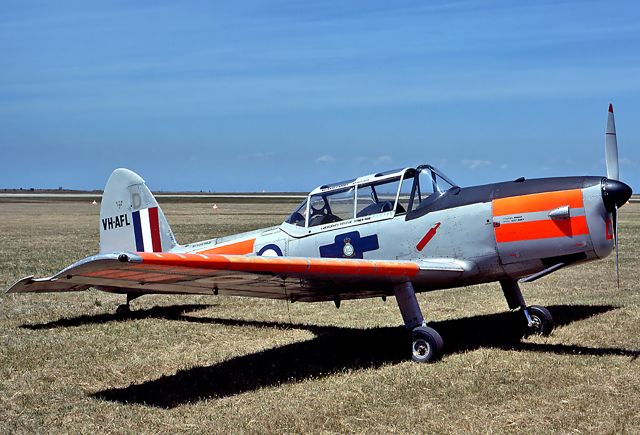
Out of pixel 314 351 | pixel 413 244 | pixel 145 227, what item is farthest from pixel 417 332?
pixel 145 227

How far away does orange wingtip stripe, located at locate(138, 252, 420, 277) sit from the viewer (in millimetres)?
5902

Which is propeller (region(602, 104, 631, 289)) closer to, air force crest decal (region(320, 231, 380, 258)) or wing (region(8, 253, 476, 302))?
wing (region(8, 253, 476, 302))

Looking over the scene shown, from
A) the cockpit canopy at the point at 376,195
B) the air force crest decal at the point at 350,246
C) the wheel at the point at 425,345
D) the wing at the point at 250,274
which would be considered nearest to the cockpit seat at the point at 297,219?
the cockpit canopy at the point at 376,195

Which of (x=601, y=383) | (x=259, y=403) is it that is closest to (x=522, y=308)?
(x=601, y=383)

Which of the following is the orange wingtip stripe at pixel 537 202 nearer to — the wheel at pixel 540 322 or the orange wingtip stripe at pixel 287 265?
the orange wingtip stripe at pixel 287 265

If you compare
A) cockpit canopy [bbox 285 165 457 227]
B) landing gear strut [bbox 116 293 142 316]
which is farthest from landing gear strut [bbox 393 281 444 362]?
landing gear strut [bbox 116 293 142 316]

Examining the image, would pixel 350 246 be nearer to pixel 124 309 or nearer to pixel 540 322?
pixel 540 322

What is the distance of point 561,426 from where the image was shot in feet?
17.1

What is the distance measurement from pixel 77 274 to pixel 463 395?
334cm

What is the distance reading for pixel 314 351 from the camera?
8.21 m

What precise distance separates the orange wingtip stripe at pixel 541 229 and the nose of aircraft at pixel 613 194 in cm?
29

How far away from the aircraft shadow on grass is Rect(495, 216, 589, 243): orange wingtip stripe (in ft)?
4.15

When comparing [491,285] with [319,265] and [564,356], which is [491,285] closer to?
[564,356]

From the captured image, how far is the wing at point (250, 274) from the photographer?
19.0 ft
